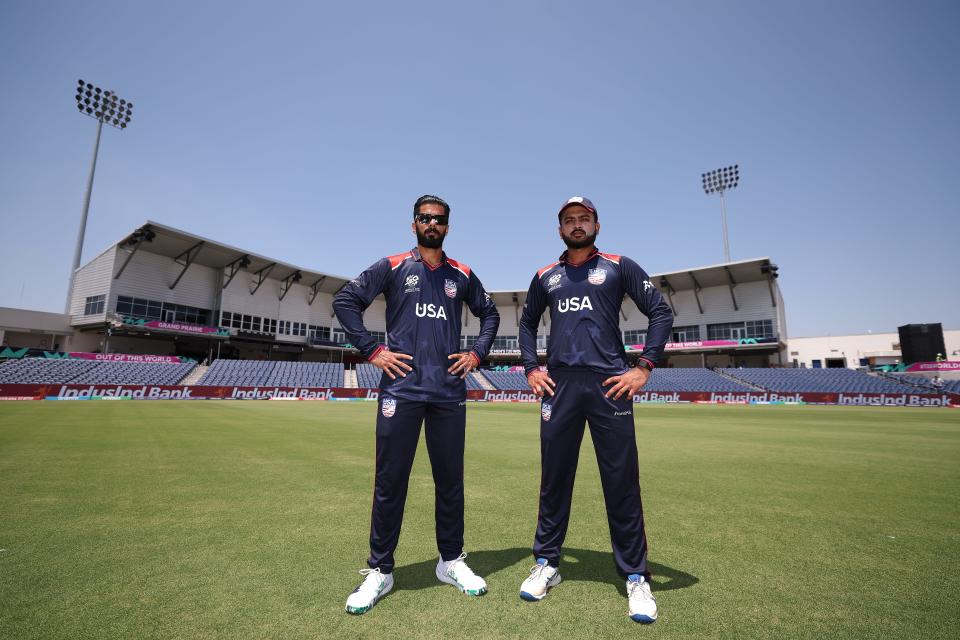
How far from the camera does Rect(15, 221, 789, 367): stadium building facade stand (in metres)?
37.7

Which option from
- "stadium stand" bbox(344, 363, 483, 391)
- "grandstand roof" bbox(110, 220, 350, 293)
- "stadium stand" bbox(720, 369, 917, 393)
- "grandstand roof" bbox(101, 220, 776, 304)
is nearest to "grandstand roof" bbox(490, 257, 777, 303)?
"grandstand roof" bbox(101, 220, 776, 304)

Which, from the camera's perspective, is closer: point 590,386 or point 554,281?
point 590,386

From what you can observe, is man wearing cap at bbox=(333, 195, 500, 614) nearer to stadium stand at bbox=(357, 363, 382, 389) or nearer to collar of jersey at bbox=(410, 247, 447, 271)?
collar of jersey at bbox=(410, 247, 447, 271)

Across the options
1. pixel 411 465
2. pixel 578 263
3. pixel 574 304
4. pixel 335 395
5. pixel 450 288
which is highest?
pixel 578 263

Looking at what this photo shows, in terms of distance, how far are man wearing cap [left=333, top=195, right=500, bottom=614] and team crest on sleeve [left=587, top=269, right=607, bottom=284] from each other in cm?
97

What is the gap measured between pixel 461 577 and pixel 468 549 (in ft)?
2.13

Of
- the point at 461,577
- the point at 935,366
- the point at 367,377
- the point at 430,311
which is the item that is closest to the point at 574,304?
the point at 430,311

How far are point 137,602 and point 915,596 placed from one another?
183 inches

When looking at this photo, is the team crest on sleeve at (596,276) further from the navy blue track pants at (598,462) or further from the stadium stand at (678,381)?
the stadium stand at (678,381)

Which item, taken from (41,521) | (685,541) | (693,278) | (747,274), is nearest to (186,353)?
(41,521)

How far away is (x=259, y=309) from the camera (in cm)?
Result: 4634

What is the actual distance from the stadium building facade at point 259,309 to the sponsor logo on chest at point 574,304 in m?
43.4

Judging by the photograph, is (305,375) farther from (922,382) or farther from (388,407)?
(922,382)

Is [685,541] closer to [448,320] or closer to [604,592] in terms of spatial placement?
[604,592]
